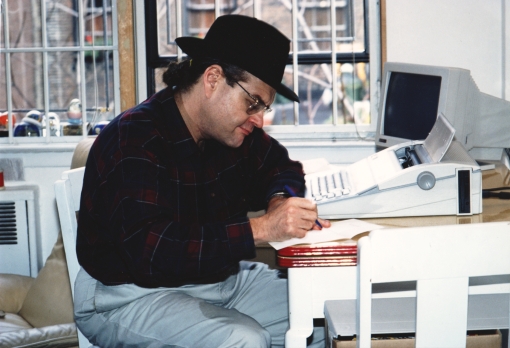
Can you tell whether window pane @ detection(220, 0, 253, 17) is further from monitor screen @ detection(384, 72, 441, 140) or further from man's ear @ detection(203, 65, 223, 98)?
man's ear @ detection(203, 65, 223, 98)

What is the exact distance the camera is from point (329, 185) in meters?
1.99

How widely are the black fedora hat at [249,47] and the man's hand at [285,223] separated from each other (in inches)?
13.7

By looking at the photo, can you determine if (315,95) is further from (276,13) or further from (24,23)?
(24,23)

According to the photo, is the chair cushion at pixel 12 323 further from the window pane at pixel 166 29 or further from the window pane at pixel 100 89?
the window pane at pixel 166 29

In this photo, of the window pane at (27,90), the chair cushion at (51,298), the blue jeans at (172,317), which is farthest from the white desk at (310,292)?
the window pane at (27,90)

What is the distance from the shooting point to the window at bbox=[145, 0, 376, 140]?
11.0 ft

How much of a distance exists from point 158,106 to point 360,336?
0.88 meters

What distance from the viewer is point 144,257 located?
1549mm

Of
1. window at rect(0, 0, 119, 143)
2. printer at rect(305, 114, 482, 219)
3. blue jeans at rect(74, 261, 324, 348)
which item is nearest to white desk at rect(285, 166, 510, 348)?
blue jeans at rect(74, 261, 324, 348)

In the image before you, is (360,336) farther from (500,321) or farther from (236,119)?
(236,119)

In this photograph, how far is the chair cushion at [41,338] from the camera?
2.17 meters

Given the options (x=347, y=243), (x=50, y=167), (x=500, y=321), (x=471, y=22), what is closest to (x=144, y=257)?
(x=347, y=243)

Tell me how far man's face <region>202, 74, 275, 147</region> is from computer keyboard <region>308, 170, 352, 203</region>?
27 centimetres

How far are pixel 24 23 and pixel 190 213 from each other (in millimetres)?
2110
